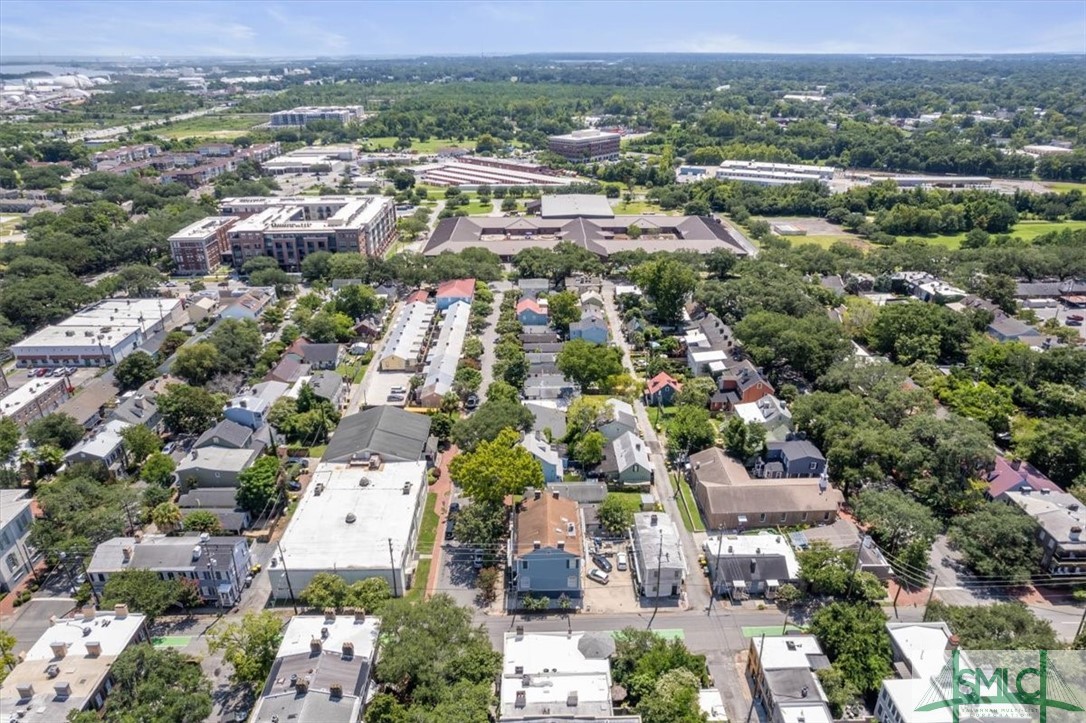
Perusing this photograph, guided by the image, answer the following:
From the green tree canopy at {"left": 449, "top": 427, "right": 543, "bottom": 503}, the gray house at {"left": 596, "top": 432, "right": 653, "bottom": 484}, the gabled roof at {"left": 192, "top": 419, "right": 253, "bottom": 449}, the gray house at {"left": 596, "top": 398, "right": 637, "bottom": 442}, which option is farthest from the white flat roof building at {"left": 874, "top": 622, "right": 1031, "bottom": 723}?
the gabled roof at {"left": 192, "top": 419, "right": 253, "bottom": 449}

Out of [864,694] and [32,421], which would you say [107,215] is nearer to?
[32,421]

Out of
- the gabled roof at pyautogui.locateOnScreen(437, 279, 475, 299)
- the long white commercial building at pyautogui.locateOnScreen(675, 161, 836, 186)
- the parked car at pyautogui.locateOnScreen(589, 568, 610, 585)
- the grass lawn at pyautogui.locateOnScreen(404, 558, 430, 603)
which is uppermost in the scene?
the long white commercial building at pyautogui.locateOnScreen(675, 161, 836, 186)

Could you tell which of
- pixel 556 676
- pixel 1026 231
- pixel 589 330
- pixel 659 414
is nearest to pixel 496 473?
pixel 556 676

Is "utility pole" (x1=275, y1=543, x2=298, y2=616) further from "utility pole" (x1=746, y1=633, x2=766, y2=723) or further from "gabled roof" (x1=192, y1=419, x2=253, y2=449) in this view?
"utility pole" (x1=746, y1=633, x2=766, y2=723)

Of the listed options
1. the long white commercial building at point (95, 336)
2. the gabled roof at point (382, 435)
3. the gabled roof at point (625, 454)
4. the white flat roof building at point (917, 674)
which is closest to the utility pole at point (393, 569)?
the gabled roof at point (382, 435)

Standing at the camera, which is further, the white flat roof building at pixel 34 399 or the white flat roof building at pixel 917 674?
the white flat roof building at pixel 34 399

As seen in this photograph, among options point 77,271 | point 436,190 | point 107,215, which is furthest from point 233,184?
point 77,271

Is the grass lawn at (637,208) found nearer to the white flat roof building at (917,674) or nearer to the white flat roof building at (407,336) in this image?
the white flat roof building at (407,336)

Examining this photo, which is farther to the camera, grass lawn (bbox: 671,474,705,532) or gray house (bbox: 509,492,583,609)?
grass lawn (bbox: 671,474,705,532)
